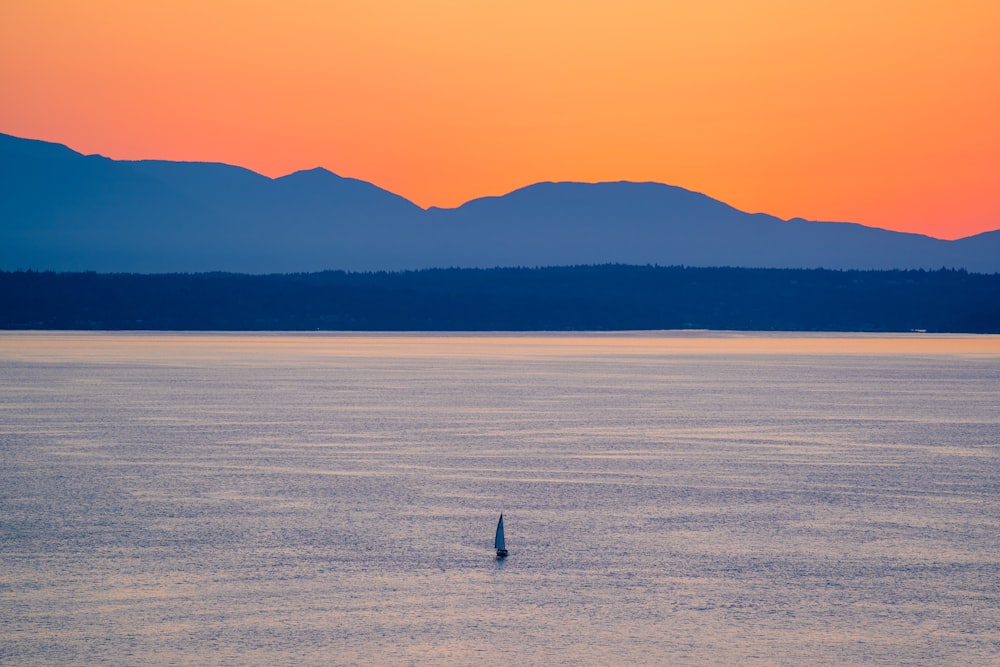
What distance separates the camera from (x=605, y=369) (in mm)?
106312

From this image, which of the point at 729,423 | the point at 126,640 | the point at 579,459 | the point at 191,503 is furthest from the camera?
the point at 729,423

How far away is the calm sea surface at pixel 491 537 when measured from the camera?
62.6ft

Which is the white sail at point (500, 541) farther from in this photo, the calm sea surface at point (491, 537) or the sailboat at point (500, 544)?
the calm sea surface at point (491, 537)

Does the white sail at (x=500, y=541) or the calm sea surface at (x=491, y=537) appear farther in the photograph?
the white sail at (x=500, y=541)

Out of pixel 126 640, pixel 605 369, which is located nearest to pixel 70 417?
pixel 126 640

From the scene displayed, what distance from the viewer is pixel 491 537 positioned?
2650 cm

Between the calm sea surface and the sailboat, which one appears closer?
the calm sea surface

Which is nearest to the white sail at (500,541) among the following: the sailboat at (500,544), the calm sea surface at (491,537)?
the sailboat at (500,544)

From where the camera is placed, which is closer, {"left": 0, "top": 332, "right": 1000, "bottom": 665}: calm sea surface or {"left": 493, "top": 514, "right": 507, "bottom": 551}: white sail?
{"left": 0, "top": 332, "right": 1000, "bottom": 665}: calm sea surface

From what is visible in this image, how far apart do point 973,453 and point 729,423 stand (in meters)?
12.3

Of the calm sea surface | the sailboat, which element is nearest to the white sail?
the sailboat

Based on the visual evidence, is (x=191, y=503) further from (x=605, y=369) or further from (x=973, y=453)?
(x=605, y=369)

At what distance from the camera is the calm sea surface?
62.6ft

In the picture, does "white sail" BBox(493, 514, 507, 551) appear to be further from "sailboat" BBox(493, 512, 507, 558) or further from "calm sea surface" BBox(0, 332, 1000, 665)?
"calm sea surface" BBox(0, 332, 1000, 665)
